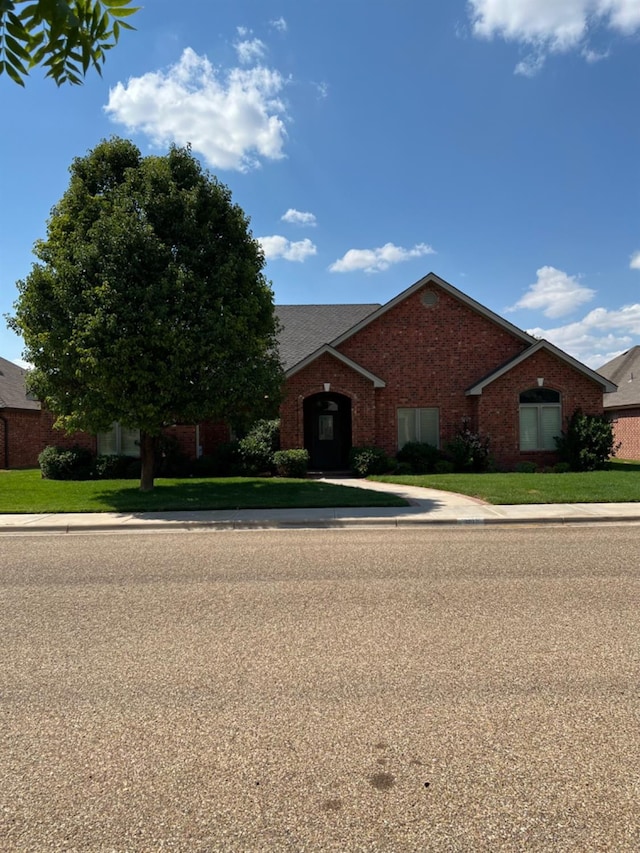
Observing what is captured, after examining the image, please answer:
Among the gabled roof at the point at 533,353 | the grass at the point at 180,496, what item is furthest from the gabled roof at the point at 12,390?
the gabled roof at the point at 533,353

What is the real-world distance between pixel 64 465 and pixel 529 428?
16.5 metres

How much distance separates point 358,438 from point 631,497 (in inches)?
370

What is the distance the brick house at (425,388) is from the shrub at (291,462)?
1002mm

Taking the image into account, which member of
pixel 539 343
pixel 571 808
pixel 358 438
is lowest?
pixel 571 808

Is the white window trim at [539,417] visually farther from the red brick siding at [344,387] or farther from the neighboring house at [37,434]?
the neighboring house at [37,434]

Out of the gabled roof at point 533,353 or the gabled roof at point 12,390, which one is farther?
the gabled roof at point 12,390

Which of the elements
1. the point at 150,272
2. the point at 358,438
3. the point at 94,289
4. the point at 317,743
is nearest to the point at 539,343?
the point at 358,438

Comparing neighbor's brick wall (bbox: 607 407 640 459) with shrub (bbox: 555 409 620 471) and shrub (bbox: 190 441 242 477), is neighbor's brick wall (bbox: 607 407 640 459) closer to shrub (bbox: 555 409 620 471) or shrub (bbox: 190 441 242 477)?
shrub (bbox: 555 409 620 471)

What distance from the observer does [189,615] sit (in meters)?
5.45

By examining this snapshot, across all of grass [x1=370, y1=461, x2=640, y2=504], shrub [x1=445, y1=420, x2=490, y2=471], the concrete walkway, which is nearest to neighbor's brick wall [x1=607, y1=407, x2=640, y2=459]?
grass [x1=370, y1=461, x2=640, y2=504]

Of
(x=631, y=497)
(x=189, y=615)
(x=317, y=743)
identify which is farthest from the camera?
(x=631, y=497)

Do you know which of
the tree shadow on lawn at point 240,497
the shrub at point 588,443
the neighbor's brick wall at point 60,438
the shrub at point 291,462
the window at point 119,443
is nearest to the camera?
the tree shadow on lawn at point 240,497

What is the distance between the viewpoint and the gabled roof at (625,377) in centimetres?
2772

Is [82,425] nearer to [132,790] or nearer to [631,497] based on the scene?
[132,790]
